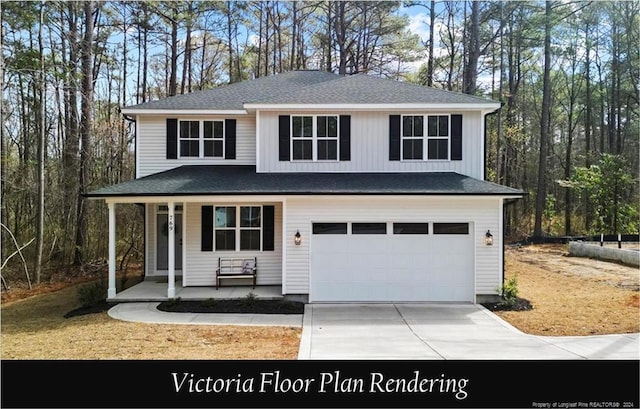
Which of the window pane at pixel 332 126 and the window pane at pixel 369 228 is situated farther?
the window pane at pixel 332 126

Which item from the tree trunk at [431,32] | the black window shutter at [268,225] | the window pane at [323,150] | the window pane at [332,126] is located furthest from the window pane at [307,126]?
the tree trunk at [431,32]

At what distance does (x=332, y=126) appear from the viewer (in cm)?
1214

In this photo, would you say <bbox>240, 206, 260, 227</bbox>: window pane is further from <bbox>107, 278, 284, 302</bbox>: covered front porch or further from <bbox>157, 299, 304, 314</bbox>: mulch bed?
<bbox>157, 299, 304, 314</bbox>: mulch bed

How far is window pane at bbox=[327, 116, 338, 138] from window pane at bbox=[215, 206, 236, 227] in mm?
3547

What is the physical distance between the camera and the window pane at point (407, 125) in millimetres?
12055

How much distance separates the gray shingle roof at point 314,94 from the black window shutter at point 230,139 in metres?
0.46

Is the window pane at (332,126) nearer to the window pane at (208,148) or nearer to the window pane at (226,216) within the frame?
the window pane at (226,216)

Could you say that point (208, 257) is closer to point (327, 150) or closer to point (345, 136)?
point (327, 150)

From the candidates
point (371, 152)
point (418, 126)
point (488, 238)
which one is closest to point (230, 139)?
point (371, 152)

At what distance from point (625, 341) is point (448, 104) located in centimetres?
709

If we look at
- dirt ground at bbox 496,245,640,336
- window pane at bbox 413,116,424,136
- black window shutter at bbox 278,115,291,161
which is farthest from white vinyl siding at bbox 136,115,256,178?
dirt ground at bbox 496,245,640,336

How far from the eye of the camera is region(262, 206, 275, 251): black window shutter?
11.8 meters

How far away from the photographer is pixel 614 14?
25.8m

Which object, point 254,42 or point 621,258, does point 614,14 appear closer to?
point 621,258
